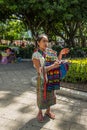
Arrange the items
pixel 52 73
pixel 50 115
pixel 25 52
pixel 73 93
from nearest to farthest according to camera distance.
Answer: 1. pixel 52 73
2. pixel 50 115
3. pixel 73 93
4. pixel 25 52

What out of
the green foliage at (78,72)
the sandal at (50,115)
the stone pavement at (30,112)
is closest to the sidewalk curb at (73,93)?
the stone pavement at (30,112)

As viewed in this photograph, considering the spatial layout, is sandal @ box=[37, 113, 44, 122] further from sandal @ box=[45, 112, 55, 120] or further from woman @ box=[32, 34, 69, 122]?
sandal @ box=[45, 112, 55, 120]

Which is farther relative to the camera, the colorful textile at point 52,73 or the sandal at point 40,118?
the sandal at point 40,118

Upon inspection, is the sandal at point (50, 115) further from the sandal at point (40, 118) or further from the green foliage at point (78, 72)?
the green foliage at point (78, 72)

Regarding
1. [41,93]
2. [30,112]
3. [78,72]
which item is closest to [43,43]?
[41,93]

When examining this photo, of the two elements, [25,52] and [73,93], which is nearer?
[73,93]

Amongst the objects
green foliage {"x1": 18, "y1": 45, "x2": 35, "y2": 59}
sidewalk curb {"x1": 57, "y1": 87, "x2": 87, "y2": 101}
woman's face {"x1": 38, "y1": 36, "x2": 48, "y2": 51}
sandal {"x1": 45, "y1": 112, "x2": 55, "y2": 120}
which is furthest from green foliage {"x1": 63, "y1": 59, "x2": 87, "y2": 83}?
green foliage {"x1": 18, "y1": 45, "x2": 35, "y2": 59}

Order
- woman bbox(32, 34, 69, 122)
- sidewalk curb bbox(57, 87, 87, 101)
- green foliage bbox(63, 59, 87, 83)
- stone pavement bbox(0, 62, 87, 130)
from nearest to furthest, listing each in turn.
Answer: woman bbox(32, 34, 69, 122), stone pavement bbox(0, 62, 87, 130), sidewalk curb bbox(57, 87, 87, 101), green foliage bbox(63, 59, 87, 83)

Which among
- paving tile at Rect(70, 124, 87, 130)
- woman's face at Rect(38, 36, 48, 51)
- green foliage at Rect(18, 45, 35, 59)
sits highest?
woman's face at Rect(38, 36, 48, 51)

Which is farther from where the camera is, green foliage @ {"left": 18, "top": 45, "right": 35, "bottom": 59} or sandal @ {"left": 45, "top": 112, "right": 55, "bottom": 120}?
green foliage @ {"left": 18, "top": 45, "right": 35, "bottom": 59}

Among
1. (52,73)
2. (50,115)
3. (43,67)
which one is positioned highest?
(43,67)

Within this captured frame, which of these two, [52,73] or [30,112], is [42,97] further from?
[30,112]

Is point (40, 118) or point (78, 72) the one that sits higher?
point (78, 72)

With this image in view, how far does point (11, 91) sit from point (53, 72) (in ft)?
9.52
